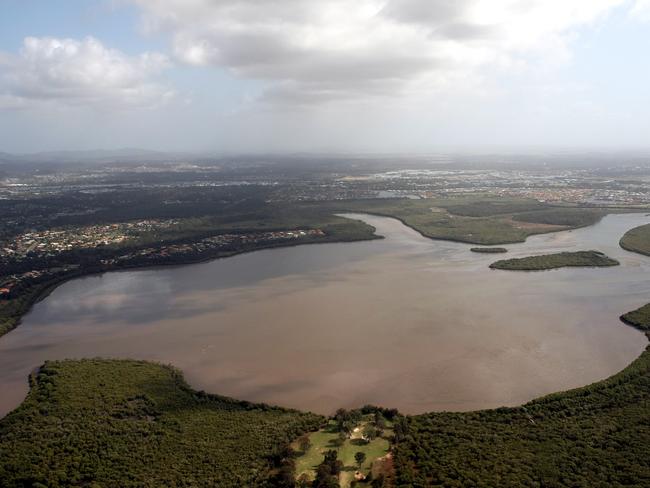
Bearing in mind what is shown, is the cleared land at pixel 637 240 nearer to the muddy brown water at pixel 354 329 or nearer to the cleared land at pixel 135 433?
the muddy brown water at pixel 354 329

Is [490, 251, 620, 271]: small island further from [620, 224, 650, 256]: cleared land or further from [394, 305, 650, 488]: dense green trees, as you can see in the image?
[394, 305, 650, 488]: dense green trees

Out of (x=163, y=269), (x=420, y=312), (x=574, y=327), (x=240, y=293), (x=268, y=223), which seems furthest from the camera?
(x=268, y=223)

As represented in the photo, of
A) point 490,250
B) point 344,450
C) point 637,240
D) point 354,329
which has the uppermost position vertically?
point 637,240

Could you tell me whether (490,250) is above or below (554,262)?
below

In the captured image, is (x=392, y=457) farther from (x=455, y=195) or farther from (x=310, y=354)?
(x=455, y=195)

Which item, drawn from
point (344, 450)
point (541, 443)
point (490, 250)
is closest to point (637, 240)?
point (490, 250)

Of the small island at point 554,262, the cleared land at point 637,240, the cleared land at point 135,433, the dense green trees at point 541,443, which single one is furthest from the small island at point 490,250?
the cleared land at point 135,433

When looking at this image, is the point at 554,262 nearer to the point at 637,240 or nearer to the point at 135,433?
the point at 637,240

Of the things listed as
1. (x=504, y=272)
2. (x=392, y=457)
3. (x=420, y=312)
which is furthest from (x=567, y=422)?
(x=504, y=272)
